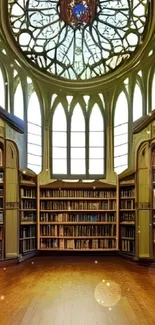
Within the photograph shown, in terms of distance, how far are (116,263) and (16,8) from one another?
6517 millimetres

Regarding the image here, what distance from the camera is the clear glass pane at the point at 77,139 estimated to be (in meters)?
10.6

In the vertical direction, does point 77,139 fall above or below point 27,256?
above

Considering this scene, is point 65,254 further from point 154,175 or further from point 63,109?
point 63,109

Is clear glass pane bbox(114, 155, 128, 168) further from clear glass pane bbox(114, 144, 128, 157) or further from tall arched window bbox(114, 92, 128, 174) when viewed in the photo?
clear glass pane bbox(114, 144, 128, 157)

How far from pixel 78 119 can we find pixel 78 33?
225cm

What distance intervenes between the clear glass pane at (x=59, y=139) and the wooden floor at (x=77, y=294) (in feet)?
10.3

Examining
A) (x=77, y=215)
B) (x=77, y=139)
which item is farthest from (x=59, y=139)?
(x=77, y=215)

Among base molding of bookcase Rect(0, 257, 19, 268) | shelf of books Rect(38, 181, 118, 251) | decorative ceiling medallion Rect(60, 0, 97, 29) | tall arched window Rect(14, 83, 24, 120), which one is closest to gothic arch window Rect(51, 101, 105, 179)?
shelf of books Rect(38, 181, 118, 251)

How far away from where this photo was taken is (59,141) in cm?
1057

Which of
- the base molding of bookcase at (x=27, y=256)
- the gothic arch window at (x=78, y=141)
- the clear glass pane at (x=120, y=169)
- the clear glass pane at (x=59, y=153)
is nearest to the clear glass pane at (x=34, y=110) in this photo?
the gothic arch window at (x=78, y=141)

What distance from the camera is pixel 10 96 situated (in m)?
9.37

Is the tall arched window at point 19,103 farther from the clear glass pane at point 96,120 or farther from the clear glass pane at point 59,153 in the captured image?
the clear glass pane at point 96,120

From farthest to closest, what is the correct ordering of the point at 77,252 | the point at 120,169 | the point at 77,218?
the point at 120,169, the point at 77,218, the point at 77,252

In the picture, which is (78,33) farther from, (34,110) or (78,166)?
(78,166)
